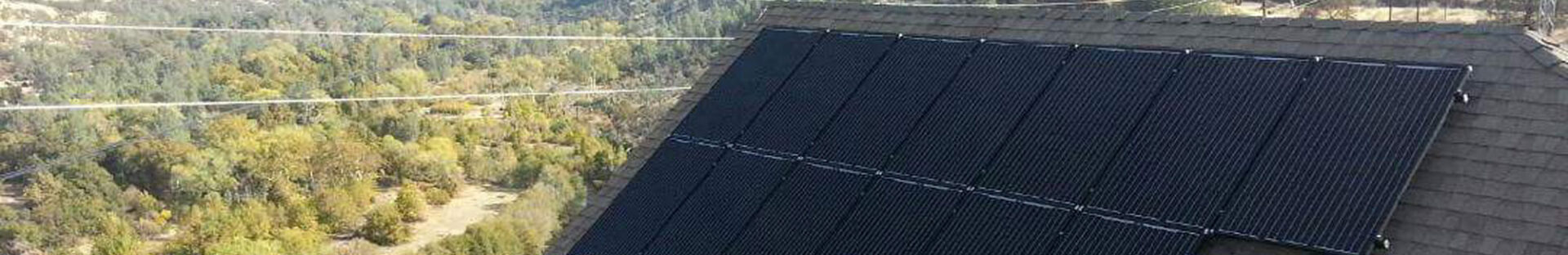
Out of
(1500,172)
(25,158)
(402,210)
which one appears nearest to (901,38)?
(1500,172)

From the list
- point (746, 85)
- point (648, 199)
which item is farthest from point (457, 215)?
point (648, 199)

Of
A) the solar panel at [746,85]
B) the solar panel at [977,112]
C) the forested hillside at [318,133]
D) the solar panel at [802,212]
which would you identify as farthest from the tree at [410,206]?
the solar panel at [977,112]

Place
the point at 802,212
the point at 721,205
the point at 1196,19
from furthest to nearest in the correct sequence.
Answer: the point at 721,205, the point at 1196,19, the point at 802,212

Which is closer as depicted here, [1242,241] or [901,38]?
[1242,241]

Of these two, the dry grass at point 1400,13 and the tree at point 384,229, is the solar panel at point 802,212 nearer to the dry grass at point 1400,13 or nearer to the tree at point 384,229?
the tree at point 384,229

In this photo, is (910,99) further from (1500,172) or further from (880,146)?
(1500,172)

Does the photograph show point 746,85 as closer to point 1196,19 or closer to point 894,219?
point 894,219

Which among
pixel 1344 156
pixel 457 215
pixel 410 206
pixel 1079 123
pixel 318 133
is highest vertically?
pixel 1079 123
